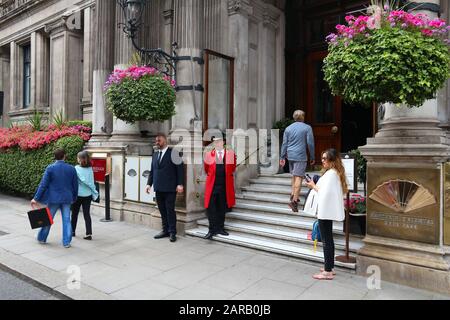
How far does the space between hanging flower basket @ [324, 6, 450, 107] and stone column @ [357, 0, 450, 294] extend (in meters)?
0.72

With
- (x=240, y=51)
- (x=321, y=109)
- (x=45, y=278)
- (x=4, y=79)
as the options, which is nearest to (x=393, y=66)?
(x=45, y=278)

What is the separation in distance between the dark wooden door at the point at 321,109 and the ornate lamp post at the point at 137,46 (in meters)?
3.75

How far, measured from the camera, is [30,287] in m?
4.98

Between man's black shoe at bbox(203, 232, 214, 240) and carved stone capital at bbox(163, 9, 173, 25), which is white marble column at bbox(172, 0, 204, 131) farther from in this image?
A: man's black shoe at bbox(203, 232, 214, 240)

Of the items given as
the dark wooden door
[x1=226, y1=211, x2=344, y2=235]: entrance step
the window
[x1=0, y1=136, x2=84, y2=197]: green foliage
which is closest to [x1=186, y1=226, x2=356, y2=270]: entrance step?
[x1=226, y1=211, x2=344, y2=235]: entrance step

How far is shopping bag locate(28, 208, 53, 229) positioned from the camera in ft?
21.1

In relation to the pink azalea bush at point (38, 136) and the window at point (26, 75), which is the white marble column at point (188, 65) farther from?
the window at point (26, 75)

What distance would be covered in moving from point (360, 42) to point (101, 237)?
570 cm

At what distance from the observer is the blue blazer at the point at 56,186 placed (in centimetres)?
657

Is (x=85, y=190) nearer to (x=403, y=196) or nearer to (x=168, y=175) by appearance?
(x=168, y=175)

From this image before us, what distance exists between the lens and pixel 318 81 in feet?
33.0

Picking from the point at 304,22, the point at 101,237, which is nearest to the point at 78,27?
the point at 304,22

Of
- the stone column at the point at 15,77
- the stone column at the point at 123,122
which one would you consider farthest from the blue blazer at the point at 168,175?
the stone column at the point at 15,77

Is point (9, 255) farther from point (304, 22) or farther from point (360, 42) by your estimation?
point (304, 22)
